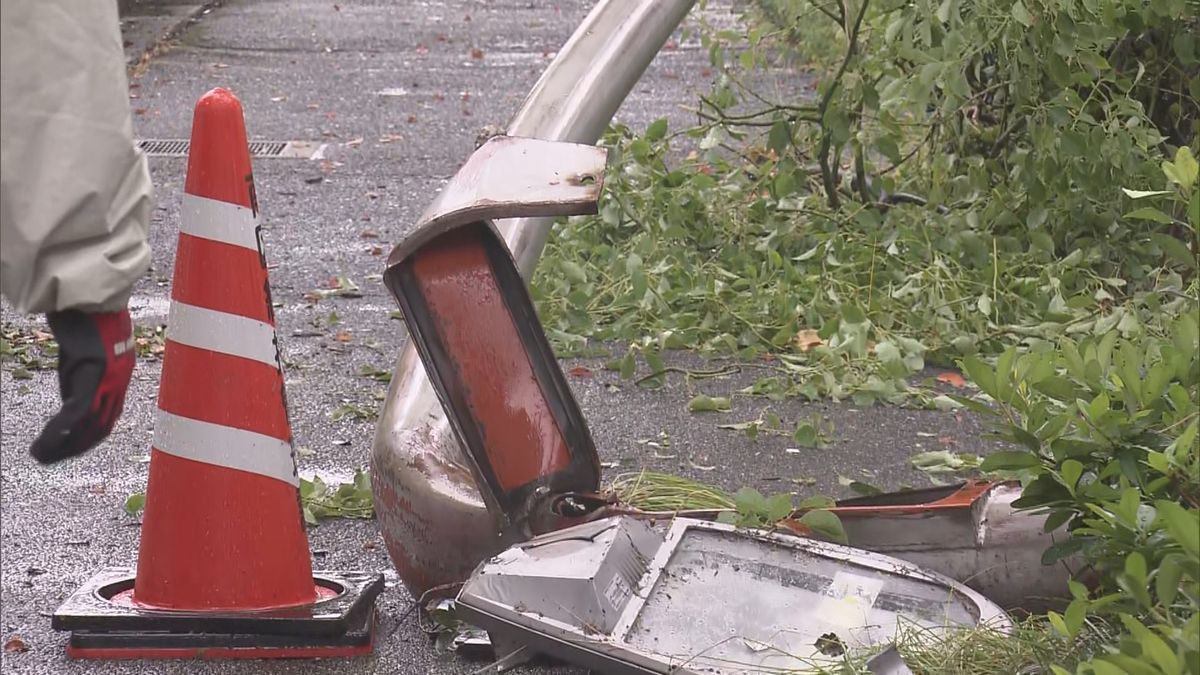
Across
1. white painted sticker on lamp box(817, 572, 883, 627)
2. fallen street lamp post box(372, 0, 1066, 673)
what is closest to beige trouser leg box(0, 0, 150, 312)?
fallen street lamp post box(372, 0, 1066, 673)

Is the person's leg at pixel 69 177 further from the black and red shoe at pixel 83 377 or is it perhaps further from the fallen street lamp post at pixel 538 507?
the fallen street lamp post at pixel 538 507

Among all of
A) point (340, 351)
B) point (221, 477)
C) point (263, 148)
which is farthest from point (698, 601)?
point (263, 148)

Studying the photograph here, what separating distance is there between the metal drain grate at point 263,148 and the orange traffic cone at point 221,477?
4982 millimetres

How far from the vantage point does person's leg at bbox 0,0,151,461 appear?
2.09 metres

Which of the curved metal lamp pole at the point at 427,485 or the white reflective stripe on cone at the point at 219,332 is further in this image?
the white reflective stripe on cone at the point at 219,332

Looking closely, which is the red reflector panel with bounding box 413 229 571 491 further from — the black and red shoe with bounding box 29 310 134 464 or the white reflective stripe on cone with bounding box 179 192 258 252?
the black and red shoe with bounding box 29 310 134 464

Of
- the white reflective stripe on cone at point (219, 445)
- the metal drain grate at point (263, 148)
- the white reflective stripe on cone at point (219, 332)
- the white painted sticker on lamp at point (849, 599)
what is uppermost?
the white reflective stripe on cone at point (219, 332)

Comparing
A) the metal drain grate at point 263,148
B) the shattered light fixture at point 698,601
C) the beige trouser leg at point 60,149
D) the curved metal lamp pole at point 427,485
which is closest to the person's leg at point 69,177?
the beige trouser leg at point 60,149

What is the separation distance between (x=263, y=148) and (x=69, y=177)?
6.66 metres

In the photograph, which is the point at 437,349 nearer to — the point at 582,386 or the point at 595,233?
the point at 582,386

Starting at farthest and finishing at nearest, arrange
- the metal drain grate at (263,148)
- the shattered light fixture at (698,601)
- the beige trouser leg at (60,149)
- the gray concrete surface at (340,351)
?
1. the metal drain grate at (263,148)
2. the gray concrete surface at (340,351)
3. the shattered light fixture at (698,601)
4. the beige trouser leg at (60,149)

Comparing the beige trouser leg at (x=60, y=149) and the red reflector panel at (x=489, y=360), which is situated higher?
the beige trouser leg at (x=60, y=149)

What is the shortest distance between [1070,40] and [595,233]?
75.1 inches

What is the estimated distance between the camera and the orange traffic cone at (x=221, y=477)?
3357 millimetres
